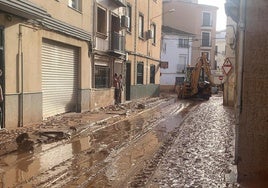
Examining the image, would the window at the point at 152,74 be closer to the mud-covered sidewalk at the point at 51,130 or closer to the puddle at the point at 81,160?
the mud-covered sidewalk at the point at 51,130

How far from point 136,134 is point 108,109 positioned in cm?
782

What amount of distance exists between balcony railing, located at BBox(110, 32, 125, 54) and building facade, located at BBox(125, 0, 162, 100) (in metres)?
1.94

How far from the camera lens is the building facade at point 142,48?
25156 mm

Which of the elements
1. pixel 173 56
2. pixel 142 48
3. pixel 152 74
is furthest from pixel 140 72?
pixel 173 56

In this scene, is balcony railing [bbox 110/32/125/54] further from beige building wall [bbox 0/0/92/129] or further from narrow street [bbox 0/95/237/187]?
narrow street [bbox 0/95/237/187]

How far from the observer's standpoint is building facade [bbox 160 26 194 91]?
48.7m

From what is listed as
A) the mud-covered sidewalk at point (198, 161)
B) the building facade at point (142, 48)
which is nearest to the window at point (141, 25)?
the building facade at point (142, 48)

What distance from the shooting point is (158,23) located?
3331 centimetres

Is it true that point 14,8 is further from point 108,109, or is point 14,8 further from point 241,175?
point 108,109

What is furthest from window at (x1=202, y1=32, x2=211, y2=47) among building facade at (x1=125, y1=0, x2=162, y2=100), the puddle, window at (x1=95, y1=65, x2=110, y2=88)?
the puddle

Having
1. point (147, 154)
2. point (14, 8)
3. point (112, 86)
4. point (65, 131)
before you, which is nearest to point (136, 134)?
point (65, 131)

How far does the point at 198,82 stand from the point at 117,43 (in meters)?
11.9

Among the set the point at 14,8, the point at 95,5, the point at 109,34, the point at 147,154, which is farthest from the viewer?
the point at 109,34

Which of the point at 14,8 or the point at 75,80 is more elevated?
the point at 14,8
